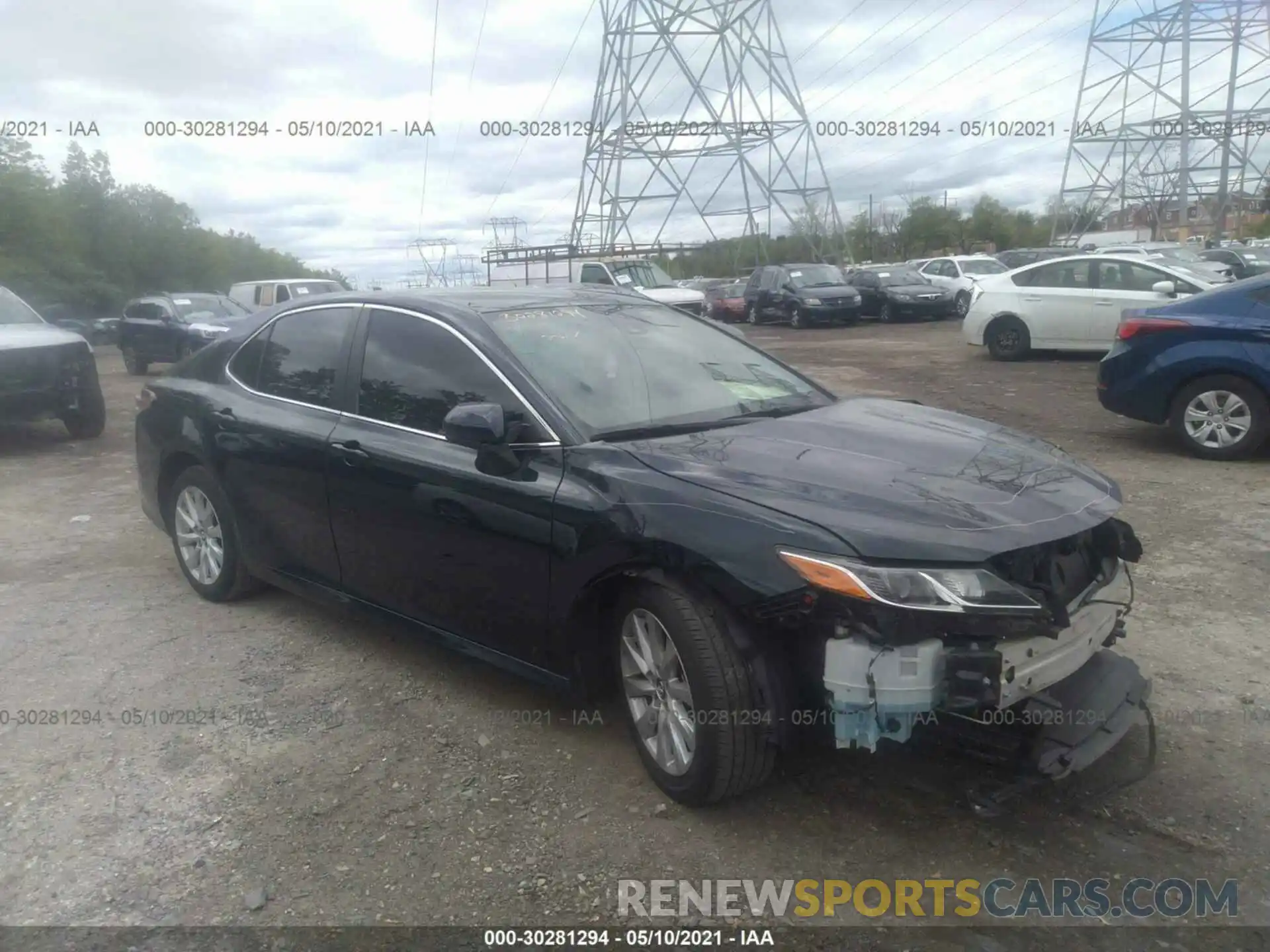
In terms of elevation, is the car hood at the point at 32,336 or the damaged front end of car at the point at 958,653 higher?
the car hood at the point at 32,336

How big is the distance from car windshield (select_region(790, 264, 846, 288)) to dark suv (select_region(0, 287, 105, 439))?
707 inches

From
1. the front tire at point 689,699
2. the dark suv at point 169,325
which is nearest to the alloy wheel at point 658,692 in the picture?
the front tire at point 689,699

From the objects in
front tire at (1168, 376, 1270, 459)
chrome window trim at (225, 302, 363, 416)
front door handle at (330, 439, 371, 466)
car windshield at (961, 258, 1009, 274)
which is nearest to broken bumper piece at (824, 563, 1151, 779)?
front door handle at (330, 439, 371, 466)

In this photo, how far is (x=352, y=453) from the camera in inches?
169

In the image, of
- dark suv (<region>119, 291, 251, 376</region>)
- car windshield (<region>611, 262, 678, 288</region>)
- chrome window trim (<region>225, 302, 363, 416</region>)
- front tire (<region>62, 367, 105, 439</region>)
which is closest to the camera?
chrome window trim (<region>225, 302, 363, 416</region>)

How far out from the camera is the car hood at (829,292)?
82.2ft

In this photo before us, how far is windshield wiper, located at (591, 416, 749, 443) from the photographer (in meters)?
3.70

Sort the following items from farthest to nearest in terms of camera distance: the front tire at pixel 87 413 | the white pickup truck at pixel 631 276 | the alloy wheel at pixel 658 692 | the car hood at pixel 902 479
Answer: the white pickup truck at pixel 631 276
the front tire at pixel 87 413
the alloy wheel at pixel 658 692
the car hood at pixel 902 479

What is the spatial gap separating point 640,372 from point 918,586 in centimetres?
163

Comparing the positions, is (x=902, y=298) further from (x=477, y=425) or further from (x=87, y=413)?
(x=477, y=425)

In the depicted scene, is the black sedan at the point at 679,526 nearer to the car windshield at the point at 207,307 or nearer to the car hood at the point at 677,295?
the car windshield at the point at 207,307

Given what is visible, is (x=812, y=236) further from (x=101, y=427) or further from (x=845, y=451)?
(x=845, y=451)

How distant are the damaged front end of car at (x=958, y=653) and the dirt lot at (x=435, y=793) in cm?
35

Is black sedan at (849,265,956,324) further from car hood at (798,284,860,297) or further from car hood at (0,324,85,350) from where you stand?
car hood at (0,324,85,350)
